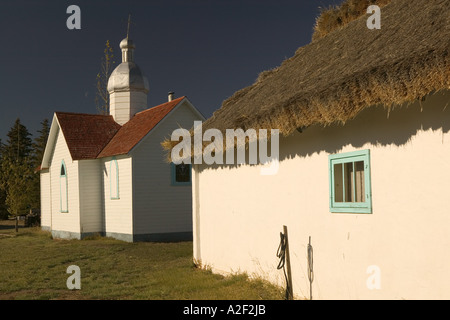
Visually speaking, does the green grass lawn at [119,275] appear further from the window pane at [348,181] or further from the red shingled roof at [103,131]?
the red shingled roof at [103,131]

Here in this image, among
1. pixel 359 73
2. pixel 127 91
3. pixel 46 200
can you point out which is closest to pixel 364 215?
pixel 359 73

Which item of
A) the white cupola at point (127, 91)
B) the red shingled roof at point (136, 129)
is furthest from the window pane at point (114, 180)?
the white cupola at point (127, 91)

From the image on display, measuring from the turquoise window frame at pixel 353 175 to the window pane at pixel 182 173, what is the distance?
45.2ft

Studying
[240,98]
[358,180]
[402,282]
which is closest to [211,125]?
[240,98]

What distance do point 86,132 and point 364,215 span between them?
18185 mm

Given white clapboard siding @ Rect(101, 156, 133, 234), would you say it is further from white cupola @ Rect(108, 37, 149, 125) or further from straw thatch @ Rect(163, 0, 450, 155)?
straw thatch @ Rect(163, 0, 450, 155)

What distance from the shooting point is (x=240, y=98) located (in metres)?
11.8

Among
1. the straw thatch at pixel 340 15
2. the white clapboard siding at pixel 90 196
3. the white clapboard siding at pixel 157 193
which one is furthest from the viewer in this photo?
the white clapboard siding at pixel 90 196

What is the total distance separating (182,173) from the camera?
68.4 feet

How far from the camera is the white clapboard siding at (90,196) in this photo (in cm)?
2173

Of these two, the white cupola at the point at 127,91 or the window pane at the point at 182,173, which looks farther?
the white cupola at the point at 127,91

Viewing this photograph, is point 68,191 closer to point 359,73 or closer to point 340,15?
point 340,15

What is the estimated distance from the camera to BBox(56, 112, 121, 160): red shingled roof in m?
22.0

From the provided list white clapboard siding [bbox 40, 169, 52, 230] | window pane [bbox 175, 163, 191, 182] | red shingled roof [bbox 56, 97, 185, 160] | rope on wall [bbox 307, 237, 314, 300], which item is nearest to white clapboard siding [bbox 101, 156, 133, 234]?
red shingled roof [bbox 56, 97, 185, 160]
